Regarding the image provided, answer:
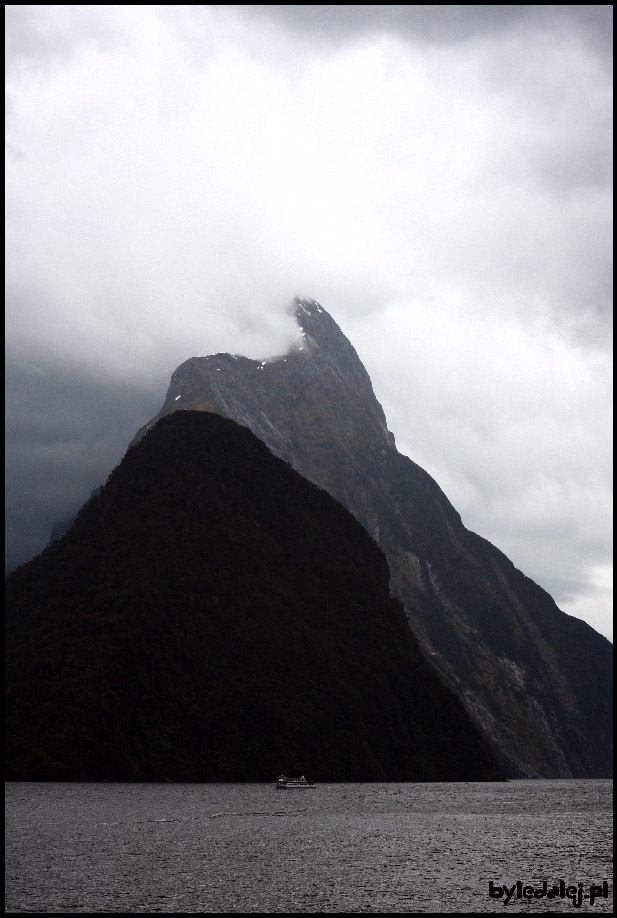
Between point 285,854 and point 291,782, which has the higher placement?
point 285,854

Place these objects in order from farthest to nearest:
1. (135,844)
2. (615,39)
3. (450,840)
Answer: (450,840) → (135,844) → (615,39)

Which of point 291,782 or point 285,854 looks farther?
point 291,782

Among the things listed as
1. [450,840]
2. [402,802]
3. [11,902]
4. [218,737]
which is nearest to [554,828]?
[450,840]

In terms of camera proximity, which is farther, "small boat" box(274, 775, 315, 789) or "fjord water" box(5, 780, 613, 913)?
"small boat" box(274, 775, 315, 789)

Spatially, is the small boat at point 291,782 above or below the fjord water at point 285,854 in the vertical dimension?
below

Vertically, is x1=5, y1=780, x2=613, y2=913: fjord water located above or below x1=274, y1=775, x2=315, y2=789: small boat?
above

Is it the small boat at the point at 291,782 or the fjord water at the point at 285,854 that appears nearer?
the fjord water at the point at 285,854

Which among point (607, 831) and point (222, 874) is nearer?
point (222, 874)

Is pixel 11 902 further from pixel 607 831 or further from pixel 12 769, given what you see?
pixel 12 769
